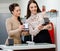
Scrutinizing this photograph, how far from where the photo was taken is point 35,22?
219 centimetres

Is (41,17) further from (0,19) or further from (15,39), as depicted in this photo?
(0,19)

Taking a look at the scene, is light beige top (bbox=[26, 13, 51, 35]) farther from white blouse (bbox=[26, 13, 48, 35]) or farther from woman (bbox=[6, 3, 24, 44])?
woman (bbox=[6, 3, 24, 44])

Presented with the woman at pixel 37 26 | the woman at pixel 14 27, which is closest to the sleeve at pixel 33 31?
the woman at pixel 37 26

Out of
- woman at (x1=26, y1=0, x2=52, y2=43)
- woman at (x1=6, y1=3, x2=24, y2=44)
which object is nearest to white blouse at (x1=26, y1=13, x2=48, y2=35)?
woman at (x1=26, y1=0, x2=52, y2=43)

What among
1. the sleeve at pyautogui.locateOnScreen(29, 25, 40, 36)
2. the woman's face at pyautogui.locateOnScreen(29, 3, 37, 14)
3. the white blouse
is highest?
the woman's face at pyautogui.locateOnScreen(29, 3, 37, 14)

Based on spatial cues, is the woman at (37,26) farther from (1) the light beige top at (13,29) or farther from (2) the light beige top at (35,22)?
(1) the light beige top at (13,29)

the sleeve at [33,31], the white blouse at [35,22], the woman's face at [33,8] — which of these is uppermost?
the woman's face at [33,8]

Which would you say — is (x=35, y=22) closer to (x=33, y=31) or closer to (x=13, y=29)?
(x=33, y=31)

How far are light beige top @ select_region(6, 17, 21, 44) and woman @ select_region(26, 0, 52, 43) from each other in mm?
173

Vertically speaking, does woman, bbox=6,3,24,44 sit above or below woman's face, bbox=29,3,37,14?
below

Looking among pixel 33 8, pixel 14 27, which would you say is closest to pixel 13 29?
pixel 14 27

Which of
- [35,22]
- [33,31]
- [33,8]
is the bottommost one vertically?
[33,31]

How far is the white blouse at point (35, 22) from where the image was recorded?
85.0 inches

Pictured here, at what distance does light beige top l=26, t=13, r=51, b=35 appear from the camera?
2.16 metres
